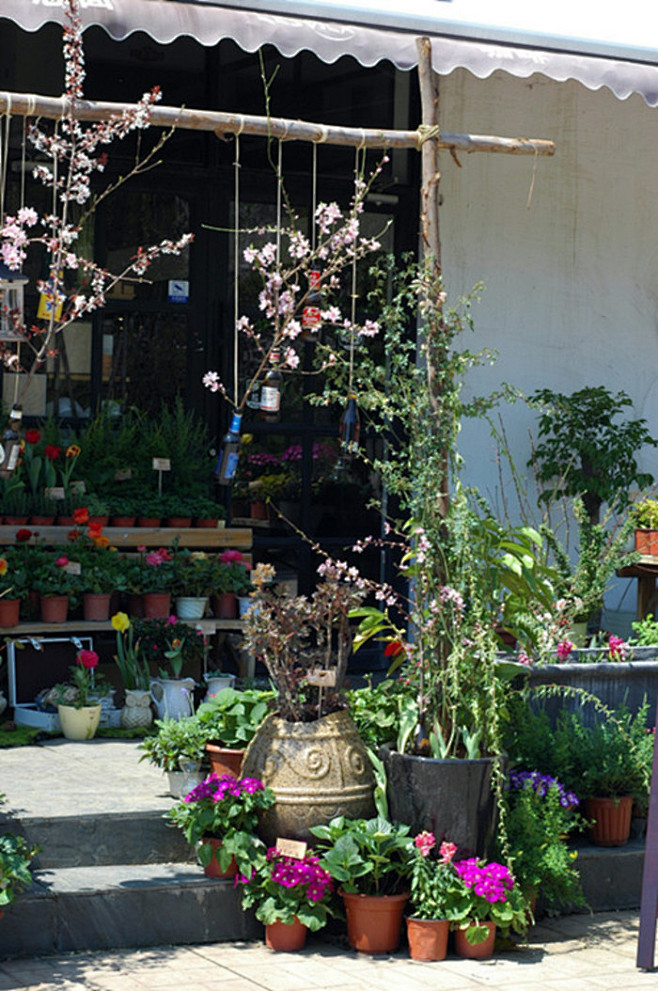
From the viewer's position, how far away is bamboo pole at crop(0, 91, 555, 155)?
5480mm

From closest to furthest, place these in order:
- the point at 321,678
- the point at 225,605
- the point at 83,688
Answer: the point at 321,678 → the point at 83,688 → the point at 225,605

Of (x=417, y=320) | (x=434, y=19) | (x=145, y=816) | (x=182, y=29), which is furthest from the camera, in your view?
(x=417, y=320)

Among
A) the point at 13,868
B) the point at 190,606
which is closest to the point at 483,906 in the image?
the point at 13,868

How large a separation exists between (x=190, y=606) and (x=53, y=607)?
726 mm

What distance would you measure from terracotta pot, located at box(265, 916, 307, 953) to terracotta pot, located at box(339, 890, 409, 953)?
0.62 feet

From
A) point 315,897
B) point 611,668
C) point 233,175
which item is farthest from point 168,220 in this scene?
point 315,897

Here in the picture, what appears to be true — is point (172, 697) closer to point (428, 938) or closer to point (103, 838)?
point (103, 838)

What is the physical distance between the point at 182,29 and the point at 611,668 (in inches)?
132

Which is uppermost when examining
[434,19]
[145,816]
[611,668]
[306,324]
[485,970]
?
[434,19]

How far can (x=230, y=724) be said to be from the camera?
5852mm

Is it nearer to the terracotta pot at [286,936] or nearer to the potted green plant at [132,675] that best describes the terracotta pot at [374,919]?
the terracotta pot at [286,936]

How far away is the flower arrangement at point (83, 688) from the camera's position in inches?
270

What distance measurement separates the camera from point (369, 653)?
29.9ft

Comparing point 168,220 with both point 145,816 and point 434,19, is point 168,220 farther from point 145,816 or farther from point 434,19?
point 145,816
